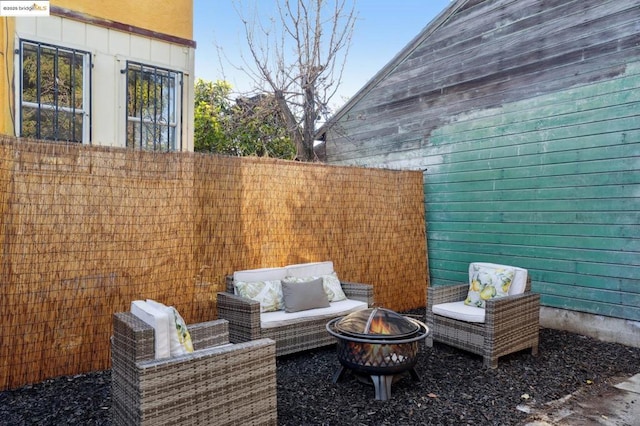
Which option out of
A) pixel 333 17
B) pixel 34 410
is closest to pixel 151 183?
pixel 34 410

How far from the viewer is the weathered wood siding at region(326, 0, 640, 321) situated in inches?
177

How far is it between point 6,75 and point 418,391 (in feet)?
15.7

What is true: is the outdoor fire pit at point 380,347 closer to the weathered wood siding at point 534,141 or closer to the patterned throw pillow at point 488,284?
the patterned throw pillow at point 488,284

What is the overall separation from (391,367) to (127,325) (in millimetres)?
1767

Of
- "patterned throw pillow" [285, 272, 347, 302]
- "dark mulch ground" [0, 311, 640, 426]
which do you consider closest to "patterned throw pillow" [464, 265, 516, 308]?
"dark mulch ground" [0, 311, 640, 426]

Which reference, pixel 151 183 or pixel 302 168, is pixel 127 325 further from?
pixel 302 168

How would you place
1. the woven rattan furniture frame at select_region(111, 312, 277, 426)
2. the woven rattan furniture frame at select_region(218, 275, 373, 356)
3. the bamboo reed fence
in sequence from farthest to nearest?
the woven rattan furniture frame at select_region(218, 275, 373, 356) < the bamboo reed fence < the woven rattan furniture frame at select_region(111, 312, 277, 426)

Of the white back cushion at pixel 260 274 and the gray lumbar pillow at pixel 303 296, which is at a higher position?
the white back cushion at pixel 260 274

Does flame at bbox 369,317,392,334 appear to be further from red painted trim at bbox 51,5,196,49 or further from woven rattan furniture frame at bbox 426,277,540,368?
red painted trim at bbox 51,5,196,49

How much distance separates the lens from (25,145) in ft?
10.8

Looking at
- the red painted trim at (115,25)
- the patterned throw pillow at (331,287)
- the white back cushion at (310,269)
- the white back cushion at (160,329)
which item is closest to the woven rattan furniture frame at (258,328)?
the patterned throw pillow at (331,287)

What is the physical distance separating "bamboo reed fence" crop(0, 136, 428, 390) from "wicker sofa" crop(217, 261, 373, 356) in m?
0.33

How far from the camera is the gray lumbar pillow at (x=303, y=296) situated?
4141 mm

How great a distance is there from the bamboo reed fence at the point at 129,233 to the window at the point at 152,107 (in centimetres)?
127
